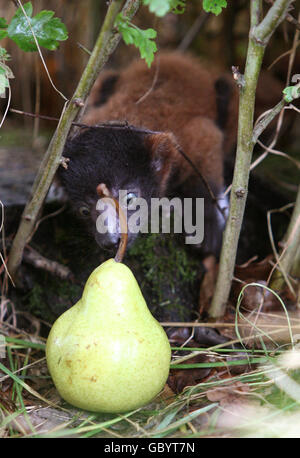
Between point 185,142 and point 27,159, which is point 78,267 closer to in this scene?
point 185,142

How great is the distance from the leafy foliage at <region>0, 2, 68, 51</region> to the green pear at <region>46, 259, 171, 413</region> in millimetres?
1124

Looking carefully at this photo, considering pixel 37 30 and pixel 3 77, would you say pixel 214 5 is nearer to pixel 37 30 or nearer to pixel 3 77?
pixel 37 30

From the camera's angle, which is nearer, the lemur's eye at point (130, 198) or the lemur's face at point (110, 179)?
the lemur's face at point (110, 179)

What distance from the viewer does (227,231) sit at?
266 centimetres

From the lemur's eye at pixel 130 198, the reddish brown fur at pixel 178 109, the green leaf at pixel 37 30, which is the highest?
the green leaf at pixel 37 30

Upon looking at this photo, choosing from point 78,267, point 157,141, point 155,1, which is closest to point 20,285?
point 78,267

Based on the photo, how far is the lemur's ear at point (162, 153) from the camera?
3.12m

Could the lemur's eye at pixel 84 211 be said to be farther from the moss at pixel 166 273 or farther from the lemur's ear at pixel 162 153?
the lemur's ear at pixel 162 153

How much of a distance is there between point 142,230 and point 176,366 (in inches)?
40.0

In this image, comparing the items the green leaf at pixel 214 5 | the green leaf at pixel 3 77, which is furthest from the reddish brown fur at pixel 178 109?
the green leaf at pixel 214 5

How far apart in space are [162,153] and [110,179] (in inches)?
16.1

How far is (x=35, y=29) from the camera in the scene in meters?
2.49

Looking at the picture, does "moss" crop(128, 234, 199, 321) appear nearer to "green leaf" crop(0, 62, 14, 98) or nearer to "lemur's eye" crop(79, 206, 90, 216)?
"lemur's eye" crop(79, 206, 90, 216)

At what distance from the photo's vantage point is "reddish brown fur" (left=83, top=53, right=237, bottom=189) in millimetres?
3545
